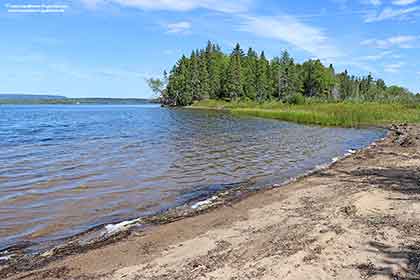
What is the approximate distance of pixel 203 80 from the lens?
113 meters

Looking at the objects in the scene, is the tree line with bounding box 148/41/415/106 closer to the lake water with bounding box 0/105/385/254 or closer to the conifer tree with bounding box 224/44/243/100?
the conifer tree with bounding box 224/44/243/100

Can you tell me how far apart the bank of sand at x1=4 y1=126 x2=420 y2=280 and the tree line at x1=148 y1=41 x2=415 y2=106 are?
319 feet

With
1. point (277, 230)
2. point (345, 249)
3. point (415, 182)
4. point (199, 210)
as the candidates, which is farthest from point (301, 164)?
point (345, 249)

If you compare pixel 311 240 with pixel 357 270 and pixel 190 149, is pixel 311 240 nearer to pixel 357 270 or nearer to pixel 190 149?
pixel 357 270

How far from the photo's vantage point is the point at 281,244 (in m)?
6.70

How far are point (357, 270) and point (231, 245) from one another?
2139 millimetres

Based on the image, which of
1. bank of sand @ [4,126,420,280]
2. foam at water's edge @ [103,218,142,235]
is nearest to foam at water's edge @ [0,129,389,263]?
foam at water's edge @ [103,218,142,235]

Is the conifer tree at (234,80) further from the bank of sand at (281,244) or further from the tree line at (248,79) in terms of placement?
the bank of sand at (281,244)

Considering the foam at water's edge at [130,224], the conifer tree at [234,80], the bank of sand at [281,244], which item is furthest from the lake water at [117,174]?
the conifer tree at [234,80]

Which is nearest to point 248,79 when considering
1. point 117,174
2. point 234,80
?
point 234,80

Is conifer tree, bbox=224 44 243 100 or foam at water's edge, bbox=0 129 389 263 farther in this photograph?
conifer tree, bbox=224 44 243 100

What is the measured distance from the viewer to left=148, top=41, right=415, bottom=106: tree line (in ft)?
355

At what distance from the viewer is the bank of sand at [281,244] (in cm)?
566

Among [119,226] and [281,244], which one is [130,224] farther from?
[281,244]
